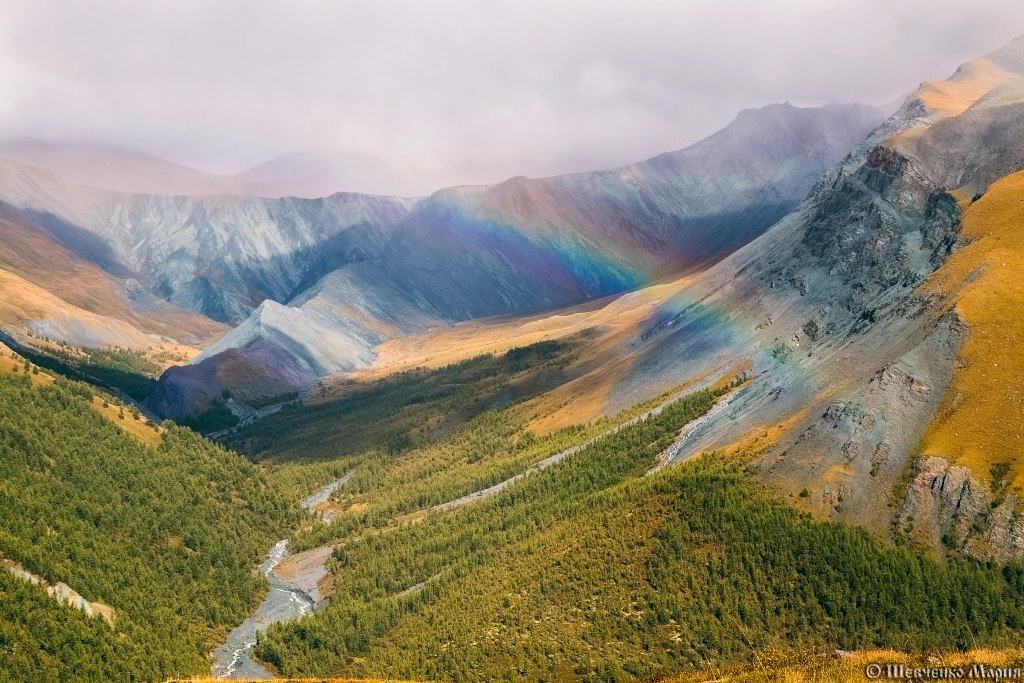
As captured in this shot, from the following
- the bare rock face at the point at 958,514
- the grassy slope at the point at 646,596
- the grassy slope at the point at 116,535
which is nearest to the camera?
the grassy slope at the point at 646,596

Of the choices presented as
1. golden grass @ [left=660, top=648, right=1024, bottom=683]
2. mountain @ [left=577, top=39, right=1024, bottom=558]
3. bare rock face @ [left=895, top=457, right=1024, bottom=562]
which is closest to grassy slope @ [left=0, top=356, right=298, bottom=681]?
golden grass @ [left=660, top=648, right=1024, bottom=683]

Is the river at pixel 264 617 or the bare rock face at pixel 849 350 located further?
the river at pixel 264 617

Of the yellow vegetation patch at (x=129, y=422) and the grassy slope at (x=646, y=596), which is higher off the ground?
the yellow vegetation patch at (x=129, y=422)

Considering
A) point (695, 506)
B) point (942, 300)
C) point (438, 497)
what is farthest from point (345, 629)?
point (942, 300)

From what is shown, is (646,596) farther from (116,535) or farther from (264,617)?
(116,535)

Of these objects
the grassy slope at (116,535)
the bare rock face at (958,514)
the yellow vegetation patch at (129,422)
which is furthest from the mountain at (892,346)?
the yellow vegetation patch at (129,422)

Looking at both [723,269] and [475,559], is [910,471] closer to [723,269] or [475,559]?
[475,559]

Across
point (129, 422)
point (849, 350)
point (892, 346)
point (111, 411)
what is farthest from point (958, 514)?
point (111, 411)

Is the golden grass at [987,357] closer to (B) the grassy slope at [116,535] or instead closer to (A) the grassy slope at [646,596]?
(A) the grassy slope at [646,596]
